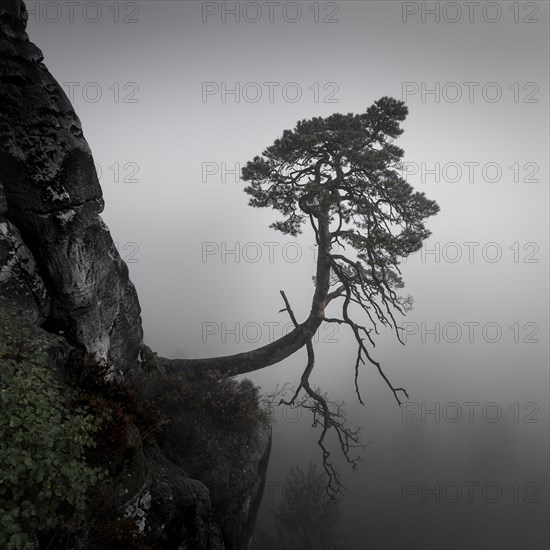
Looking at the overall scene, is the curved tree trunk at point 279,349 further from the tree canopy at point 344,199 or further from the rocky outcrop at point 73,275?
the rocky outcrop at point 73,275

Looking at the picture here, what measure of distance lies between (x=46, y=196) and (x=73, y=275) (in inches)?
75.9

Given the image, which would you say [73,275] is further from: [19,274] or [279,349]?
[279,349]

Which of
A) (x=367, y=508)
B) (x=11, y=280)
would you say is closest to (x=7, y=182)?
(x=11, y=280)

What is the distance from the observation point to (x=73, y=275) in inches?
349

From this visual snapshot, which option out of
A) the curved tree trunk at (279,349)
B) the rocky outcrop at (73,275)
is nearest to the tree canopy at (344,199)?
the curved tree trunk at (279,349)

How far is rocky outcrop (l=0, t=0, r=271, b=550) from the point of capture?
703cm

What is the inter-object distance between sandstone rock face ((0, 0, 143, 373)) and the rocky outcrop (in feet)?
0.08

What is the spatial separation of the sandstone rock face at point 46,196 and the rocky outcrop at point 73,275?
0.02 m

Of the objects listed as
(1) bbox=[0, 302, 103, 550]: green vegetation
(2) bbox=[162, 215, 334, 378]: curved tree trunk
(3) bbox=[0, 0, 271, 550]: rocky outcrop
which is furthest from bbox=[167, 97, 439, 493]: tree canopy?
(1) bbox=[0, 302, 103, 550]: green vegetation

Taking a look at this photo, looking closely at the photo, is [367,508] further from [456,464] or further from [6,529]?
[6,529]

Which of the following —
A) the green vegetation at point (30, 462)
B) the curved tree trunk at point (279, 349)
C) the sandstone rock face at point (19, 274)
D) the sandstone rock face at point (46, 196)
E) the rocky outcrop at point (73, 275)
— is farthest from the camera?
the curved tree trunk at point (279, 349)

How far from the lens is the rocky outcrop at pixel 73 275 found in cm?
A: 703

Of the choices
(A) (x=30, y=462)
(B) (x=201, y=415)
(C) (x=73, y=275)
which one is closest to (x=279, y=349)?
(B) (x=201, y=415)

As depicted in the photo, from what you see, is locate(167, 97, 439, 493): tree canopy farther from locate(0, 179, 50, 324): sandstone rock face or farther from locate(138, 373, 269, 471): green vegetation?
locate(0, 179, 50, 324): sandstone rock face
